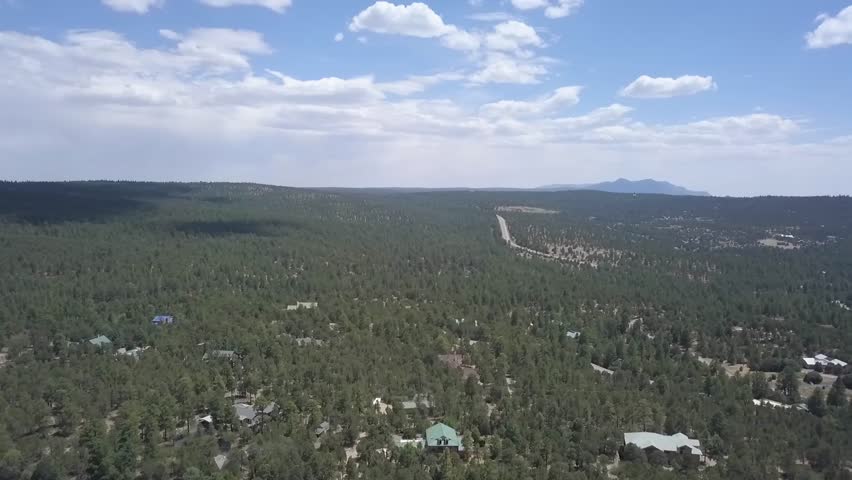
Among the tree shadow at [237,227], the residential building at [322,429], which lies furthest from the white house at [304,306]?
the tree shadow at [237,227]

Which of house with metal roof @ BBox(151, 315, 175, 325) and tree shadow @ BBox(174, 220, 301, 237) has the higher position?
tree shadow @ BBox(174, 220, 301, 237)

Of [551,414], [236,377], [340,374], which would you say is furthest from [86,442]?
[551,414]

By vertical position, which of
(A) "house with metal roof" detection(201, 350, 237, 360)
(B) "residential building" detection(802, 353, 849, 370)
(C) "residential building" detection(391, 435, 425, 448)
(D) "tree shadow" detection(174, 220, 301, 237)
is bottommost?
(B) "residential building" detection(802, 353, 849, 370)

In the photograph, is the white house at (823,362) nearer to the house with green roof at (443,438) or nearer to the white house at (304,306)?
the house with green roof at (443,438)

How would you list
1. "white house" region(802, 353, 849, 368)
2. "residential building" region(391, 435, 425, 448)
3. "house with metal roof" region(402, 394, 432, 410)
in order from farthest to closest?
"white house" region(802, 353, 849, 368)
"house with metal roof" region(402, 394, 432, 410)
"residential building" region(391, 435, 425, 448)

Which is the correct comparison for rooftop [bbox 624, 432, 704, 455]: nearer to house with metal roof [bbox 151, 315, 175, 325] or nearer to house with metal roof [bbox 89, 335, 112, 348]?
house with metal roof [bbox 89, 335, 112, 348]

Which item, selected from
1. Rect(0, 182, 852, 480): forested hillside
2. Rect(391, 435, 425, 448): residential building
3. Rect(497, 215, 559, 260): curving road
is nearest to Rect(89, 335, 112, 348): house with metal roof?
Rect(0, 182, 852, 480): forested hillside

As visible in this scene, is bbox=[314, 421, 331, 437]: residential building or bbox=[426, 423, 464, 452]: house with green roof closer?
bbox=[426, 423, 464, 452]: house with green roof

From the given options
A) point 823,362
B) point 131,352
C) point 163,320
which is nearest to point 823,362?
point 823,362

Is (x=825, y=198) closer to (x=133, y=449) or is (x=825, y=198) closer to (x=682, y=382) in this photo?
(x=682, y=382)
